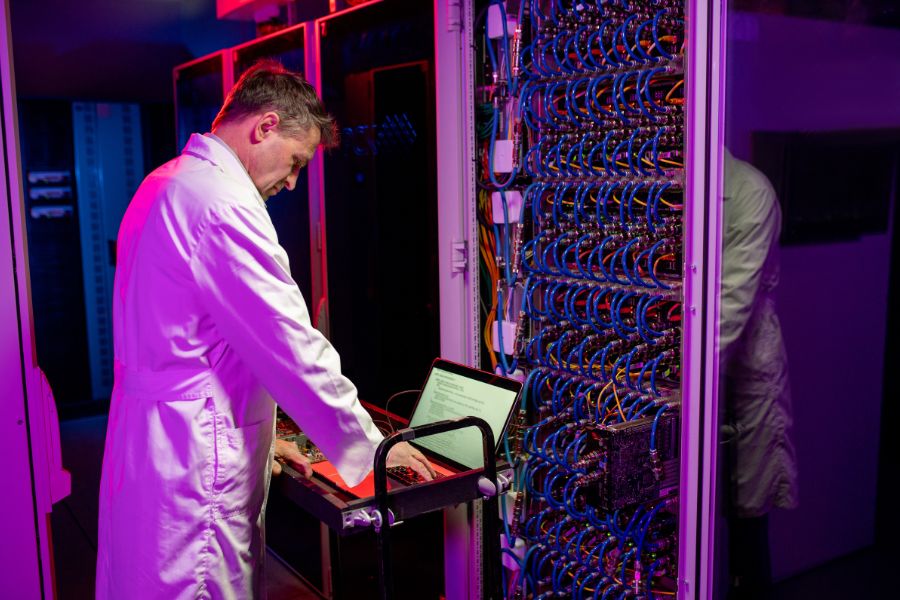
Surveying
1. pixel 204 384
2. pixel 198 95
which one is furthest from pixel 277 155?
pixel 198 95

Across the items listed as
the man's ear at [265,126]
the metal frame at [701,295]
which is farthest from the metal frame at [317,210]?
the metal frame at [701,295]

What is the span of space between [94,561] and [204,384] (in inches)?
103

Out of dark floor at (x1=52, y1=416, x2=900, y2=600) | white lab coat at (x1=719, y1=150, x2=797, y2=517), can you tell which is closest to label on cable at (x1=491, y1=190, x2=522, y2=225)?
white lab coat at (x1=719, y1=150, x2=797, y2=517)

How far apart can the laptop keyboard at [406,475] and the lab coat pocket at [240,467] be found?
35cm

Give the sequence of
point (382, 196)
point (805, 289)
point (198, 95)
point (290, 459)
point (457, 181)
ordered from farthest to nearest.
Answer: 1. point (198, 95)
2. point (382, 196)
3. point (457, 181)
4. point (290, 459)
5. point (805, 289)

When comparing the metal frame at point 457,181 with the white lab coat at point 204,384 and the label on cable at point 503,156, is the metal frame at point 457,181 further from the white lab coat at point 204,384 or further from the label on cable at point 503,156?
the white lab coat at point 204,384

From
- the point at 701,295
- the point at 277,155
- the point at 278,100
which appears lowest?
the point at 701,295

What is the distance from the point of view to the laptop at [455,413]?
2.30 m

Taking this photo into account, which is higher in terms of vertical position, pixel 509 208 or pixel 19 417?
pixel 509 208

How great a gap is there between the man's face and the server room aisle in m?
2.21

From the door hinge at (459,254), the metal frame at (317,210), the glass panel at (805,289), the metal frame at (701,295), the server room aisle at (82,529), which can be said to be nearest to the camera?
the glass panel at (805,289)

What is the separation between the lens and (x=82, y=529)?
4586mm

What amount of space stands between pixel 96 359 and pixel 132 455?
485 cm

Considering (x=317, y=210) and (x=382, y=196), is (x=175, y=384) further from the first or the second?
(x=317, y=210)
